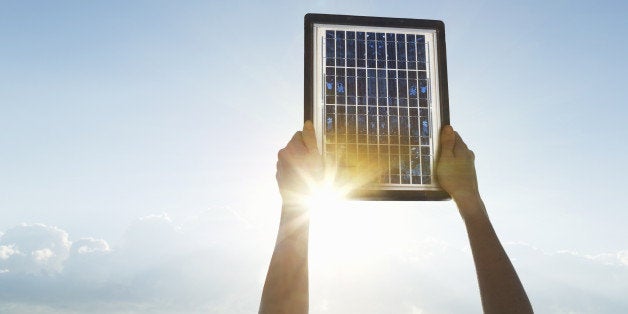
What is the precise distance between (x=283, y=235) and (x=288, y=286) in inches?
21.7

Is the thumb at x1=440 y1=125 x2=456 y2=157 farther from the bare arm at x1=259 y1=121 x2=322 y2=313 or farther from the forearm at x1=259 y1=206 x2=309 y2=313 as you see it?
the forearm at x1=259 y1=206 x2=309 y2=313

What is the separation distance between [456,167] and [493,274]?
82.7 inches

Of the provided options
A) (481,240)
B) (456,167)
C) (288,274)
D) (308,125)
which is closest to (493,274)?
(481,240)

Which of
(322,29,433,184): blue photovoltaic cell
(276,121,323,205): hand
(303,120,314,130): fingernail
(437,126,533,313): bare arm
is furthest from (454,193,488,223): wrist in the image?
(303,120,314,130): fingernail

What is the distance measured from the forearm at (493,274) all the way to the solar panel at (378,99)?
158 centimetres

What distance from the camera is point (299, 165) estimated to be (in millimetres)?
5254

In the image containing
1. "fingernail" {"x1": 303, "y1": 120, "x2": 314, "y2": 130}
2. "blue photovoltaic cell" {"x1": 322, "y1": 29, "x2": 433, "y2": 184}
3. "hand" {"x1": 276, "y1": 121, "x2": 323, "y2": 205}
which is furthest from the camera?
"blue photovoltaic cell" {"x1": 322, "y1": 29, "x2": 433, "y2": 184}

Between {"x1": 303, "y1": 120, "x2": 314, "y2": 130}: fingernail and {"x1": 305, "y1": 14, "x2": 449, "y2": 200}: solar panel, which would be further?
{"x1": 305, "y1": 14, "x2": 449, "y2": 200}: solar panel

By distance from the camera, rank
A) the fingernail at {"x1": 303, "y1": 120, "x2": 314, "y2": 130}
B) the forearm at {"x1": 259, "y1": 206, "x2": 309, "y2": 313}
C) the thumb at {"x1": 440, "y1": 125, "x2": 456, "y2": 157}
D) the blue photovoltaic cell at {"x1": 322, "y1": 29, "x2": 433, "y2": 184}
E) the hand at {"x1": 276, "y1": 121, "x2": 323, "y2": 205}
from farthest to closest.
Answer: the blue photovoltaic cell at {"x1": 322, "y1": 29, "x2": 433, "y2": 184}, the thumb at {"x1": 440, "y1": 125, "x2": 456, "y2": 157}, the fingernail at {"x1": 303, "y1": 120, "x2": 314, "y2": 130}, the hand at {"x1": 276, "y1": 121, "x2": 323, "y2": 205}, the forearm at {"x1": 259, "y1": 206, "x2": 309, "y2": 313}

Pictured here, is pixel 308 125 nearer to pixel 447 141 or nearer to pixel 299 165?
pixel 299 165

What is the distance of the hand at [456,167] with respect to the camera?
17.5 ft

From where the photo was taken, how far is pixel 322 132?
5.91 m

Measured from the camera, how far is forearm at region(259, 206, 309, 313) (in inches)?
137

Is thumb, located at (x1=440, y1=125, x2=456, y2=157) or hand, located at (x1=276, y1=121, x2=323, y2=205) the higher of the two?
thumb, located at (x1=440, y1=125, x2=456, y2=157)
